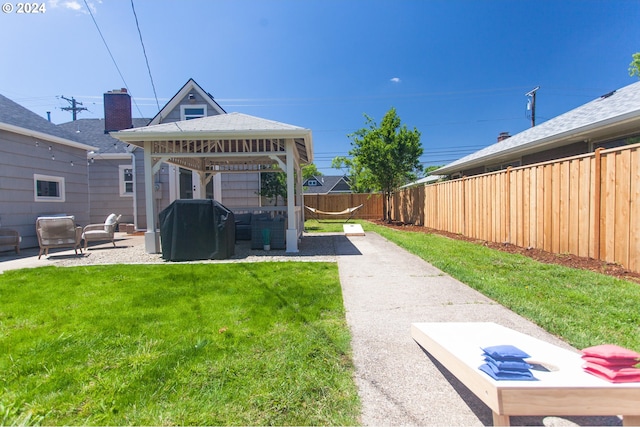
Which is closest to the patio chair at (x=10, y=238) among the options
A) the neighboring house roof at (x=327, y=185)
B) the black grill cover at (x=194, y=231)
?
the black grill cover at (x=194, y=231)

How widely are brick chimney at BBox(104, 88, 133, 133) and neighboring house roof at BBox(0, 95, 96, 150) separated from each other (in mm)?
3916

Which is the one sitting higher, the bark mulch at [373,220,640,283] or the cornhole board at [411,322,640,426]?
the cornhole board at [411,322,640,426]

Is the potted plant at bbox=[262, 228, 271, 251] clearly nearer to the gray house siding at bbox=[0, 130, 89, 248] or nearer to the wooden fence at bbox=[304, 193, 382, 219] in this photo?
the gray house siding at bbox=[0, 130, 89, 248]

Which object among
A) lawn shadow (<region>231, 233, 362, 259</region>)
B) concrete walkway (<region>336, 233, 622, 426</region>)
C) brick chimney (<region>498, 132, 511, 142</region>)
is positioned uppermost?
brick chimney (<region>498, 132, 511, 142</region>)

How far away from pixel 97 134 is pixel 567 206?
17.6 metres

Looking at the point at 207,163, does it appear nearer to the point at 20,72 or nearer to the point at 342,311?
the point at 20,72

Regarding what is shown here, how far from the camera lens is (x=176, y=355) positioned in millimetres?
2402

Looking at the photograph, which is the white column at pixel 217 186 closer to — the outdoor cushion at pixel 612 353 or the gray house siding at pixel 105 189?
the gray house siding at pixel 105 189

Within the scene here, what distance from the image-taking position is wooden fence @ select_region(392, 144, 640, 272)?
456 centimetres

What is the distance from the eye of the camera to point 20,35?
568 centimetres

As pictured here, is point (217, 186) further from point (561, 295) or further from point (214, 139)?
Answer: point (561, 295)

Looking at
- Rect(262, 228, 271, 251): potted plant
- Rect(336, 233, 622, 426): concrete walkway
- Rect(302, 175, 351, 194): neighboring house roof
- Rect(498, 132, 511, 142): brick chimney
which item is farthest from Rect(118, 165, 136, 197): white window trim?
Rect(302, 175, 351, 194): neighboring house roof

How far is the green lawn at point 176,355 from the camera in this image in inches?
69.9

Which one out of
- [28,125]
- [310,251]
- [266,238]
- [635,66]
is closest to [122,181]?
[28,125]
